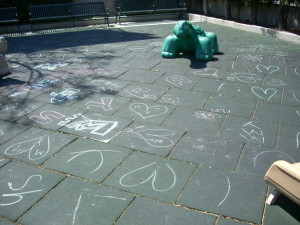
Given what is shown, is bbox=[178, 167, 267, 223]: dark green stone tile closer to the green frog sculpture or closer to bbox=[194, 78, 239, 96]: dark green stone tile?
bbox=[194, 78, 239, 96]: dark green stone tile

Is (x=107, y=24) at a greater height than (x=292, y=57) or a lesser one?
greater

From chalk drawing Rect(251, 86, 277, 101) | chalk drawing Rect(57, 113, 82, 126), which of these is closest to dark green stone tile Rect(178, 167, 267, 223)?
chalk drawing Rect(57, 113, 82, 126)

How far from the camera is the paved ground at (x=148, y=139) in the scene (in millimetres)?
2777

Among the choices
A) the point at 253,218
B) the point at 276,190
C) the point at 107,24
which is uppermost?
the point at 107,24

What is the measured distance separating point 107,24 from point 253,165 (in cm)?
1085

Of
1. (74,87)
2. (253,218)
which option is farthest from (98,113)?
(253,218)

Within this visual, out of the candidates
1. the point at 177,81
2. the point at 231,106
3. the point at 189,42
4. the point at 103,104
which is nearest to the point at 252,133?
the point at 231,106

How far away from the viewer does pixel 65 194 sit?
297 centimetres

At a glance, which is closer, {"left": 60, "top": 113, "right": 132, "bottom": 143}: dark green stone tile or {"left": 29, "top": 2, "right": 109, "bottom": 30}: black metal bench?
{"left": 60, "top": 113, "right": 132, "bottom": 143}: dark green stone tile

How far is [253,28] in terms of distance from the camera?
998cm

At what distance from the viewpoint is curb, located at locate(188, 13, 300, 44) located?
8651 mm

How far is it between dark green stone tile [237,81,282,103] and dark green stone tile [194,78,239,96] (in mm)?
140

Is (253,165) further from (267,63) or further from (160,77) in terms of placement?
(267,63)

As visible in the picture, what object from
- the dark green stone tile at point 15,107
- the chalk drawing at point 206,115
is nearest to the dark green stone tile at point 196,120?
the chalk drawing at point 206,115
